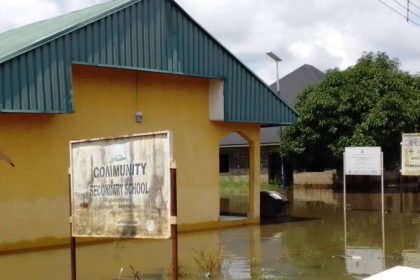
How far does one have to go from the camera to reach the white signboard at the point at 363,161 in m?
20.0

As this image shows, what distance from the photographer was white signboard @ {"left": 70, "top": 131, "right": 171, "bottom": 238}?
24.3 feet

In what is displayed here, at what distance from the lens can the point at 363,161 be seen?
800 inches

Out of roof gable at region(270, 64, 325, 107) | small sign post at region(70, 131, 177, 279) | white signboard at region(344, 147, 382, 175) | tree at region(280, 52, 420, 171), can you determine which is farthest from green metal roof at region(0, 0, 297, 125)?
roof gable at region(270, 64, 325, 107)

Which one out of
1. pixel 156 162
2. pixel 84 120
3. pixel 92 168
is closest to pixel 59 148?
pixel 84 120

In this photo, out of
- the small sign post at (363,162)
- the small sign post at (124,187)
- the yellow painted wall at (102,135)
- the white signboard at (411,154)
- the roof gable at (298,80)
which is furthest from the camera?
the roof gable at (298,80)

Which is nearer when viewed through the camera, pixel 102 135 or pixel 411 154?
pixel 102 135

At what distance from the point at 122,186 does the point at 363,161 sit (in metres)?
13.7

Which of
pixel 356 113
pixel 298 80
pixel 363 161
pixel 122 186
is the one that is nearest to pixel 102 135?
pixel 122 186

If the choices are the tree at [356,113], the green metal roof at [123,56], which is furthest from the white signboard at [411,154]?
A: the tree at [356,113]

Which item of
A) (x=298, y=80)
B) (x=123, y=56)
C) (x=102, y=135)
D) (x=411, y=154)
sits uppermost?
(x=298, y=80)

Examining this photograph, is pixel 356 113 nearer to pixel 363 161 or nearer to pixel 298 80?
pixel 363 161

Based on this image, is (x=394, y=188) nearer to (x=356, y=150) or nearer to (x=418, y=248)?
(x=356, y=150)

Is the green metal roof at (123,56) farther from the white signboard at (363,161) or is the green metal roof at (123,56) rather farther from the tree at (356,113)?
the tree at (356,113)

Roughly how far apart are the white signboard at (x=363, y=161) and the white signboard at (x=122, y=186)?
13240 millimetres
